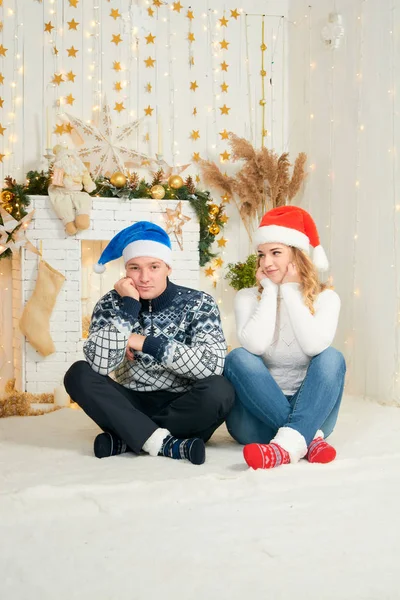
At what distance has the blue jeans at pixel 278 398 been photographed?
2.31 m

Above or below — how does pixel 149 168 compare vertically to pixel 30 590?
above

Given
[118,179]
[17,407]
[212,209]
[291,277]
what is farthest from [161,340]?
[212,209]

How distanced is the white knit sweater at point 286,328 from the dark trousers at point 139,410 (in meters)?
0.23

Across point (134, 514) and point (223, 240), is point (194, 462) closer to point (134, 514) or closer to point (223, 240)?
point (134, 514)

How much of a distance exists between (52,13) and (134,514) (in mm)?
3509

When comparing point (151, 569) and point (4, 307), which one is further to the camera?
point (4, 307)

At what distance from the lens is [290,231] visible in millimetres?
2682

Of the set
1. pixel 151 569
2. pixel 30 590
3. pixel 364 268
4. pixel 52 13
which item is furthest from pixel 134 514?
pixel 52 13

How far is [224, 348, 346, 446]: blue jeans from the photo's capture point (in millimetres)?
2311

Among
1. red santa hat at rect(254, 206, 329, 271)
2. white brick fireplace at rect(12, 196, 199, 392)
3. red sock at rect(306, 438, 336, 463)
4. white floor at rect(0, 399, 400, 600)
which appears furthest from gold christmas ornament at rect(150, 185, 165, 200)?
Result: red sock at rect(306, 438, 336, 463)

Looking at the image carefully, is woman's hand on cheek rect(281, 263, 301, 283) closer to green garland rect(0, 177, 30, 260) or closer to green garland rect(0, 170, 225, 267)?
green garland rect(0, 170, 225, 267)

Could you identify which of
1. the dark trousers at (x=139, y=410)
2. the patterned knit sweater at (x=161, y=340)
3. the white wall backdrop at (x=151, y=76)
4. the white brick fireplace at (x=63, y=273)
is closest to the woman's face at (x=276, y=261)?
the patterned knit sweater at (x=161, y=340)

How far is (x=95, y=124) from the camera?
4.34m

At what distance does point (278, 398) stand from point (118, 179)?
6.85 ft
